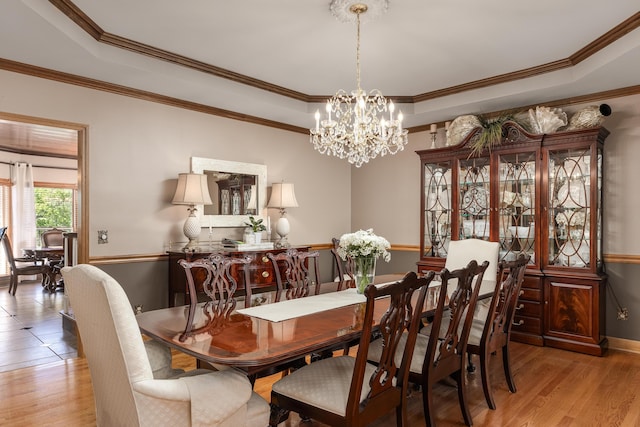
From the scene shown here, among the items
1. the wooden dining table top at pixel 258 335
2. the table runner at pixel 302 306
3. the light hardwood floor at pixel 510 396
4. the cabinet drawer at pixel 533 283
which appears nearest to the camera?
the wooden dining table top at pixel 258 335

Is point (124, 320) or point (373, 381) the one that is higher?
point (124, 320)

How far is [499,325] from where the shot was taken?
9.63 ft

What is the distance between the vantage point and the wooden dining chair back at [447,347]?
228 cm

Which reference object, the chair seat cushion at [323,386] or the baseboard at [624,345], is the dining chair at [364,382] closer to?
the chair seat cushion at [323,386]

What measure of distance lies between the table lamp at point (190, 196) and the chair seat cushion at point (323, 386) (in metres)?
2.40

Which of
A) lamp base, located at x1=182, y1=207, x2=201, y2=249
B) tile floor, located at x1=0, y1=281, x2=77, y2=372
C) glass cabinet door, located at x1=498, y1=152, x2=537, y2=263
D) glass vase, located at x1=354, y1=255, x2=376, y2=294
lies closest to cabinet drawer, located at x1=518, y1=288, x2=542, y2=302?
glass cabinet door, located at x1=498, y1=152, x2=537, y2=263

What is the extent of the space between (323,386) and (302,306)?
67 cm

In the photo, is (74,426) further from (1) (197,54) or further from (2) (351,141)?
(1) (197,54)

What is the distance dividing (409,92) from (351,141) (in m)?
1.85

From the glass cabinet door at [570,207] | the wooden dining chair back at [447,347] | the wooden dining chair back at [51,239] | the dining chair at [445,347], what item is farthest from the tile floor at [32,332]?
the glass cabinet door at [570,207]

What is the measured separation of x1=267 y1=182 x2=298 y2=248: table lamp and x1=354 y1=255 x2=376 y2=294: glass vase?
84.7 inches

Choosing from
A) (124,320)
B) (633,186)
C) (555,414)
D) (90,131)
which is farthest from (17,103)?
(633,186)

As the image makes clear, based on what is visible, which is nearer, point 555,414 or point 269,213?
point 555,414

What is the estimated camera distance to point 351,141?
318 centimetres
